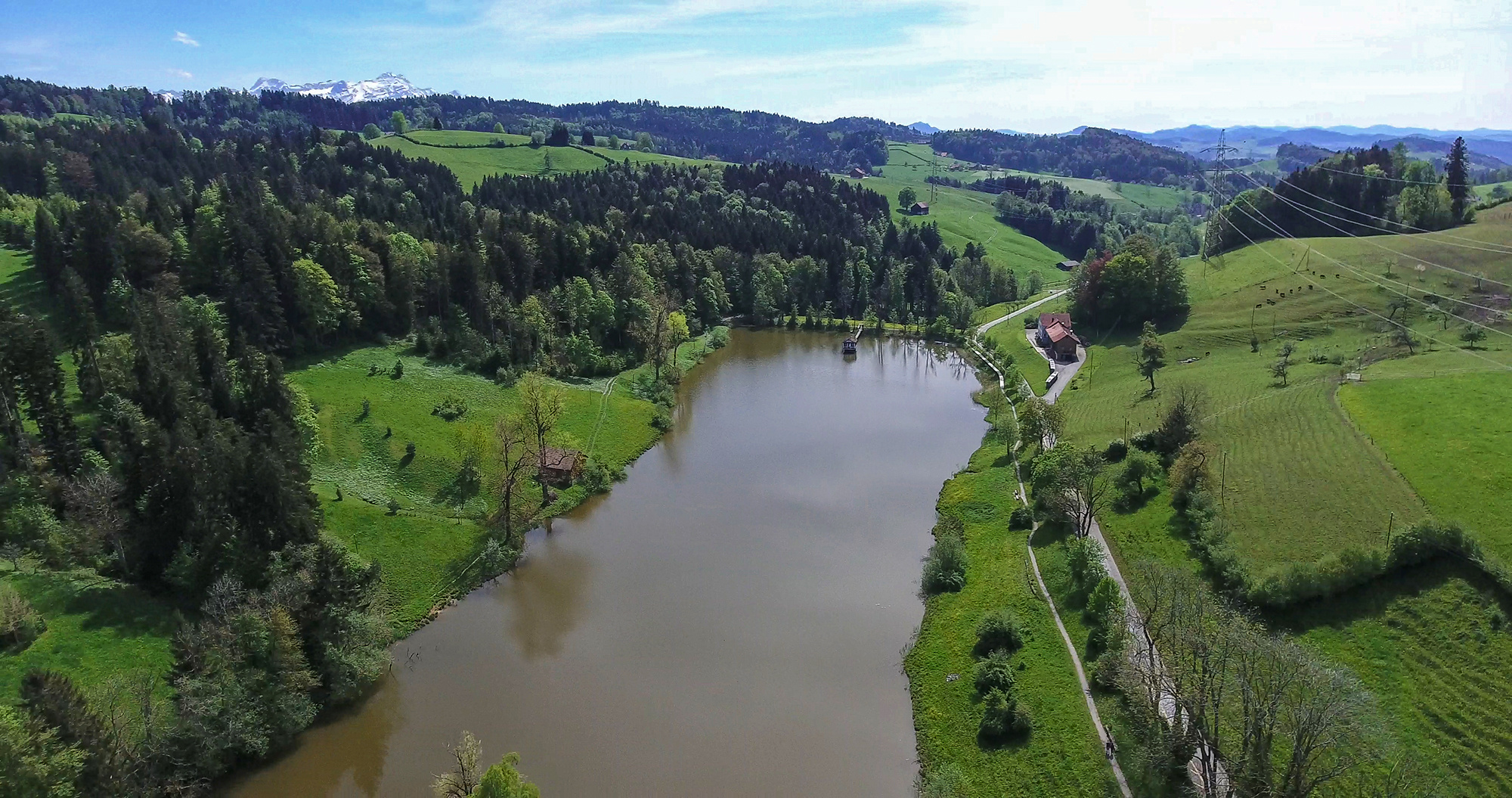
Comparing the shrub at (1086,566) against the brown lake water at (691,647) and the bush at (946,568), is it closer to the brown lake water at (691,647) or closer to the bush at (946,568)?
the bush at (946,568)

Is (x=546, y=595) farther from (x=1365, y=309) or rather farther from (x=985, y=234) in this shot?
(x=985, y=234)

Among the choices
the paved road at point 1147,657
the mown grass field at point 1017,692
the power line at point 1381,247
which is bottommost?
the mown grass field at point 1017,692

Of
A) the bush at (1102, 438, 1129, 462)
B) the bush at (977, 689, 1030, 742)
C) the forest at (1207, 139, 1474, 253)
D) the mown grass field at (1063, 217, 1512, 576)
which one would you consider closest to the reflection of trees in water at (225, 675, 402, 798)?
the bush at (977, 689, 1030, 742)

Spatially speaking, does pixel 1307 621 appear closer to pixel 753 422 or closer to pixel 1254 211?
pixel 753 422

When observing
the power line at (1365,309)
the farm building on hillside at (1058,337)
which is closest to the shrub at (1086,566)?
the power line at (1365,309)

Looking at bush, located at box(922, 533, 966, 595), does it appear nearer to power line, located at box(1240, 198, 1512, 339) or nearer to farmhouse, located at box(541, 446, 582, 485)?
farmhouse, located at box(541, 446, 582, 485)

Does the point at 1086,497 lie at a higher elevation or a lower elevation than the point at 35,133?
lower

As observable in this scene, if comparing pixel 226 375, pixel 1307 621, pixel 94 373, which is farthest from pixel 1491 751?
pixel 94 373
